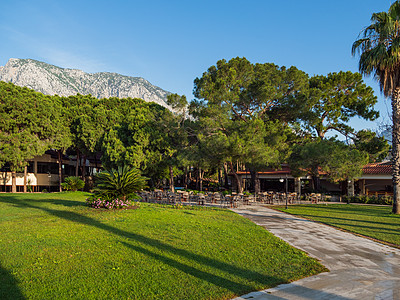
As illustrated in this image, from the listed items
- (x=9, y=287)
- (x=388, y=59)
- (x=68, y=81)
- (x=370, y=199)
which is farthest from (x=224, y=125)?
(x=68, y=81)

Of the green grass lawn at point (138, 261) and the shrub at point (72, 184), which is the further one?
the shrub at point (72, 184)

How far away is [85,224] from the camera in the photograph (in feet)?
30.2

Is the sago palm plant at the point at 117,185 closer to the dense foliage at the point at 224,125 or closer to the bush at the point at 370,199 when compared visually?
the dense foliage at the point at 224,125

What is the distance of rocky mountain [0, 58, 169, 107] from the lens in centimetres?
12456

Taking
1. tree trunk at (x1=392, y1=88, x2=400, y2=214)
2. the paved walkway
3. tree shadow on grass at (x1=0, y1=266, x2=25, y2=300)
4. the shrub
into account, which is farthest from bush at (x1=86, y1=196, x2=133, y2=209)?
the shrub

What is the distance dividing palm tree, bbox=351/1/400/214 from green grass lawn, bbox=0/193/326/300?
37.6ft

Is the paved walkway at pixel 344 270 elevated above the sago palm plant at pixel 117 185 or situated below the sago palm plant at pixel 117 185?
below

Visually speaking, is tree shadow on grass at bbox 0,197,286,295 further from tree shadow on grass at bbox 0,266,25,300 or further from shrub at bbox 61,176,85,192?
shrub at bbox 61,176,85,192

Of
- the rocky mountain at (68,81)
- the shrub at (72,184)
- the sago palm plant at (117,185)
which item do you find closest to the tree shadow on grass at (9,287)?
the sago palm plant at (117,185)

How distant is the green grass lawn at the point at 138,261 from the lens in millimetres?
4277

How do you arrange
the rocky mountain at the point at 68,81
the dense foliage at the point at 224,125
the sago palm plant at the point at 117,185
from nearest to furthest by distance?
the sago palm plant at the point at 117,185 → the dense foliage at the point at 224,125 → the rocky mountain at the point at 68,81

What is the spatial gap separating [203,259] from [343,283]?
2.64 meters

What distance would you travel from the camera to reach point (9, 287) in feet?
13.7

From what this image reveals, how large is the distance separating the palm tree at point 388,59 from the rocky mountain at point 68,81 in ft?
346
